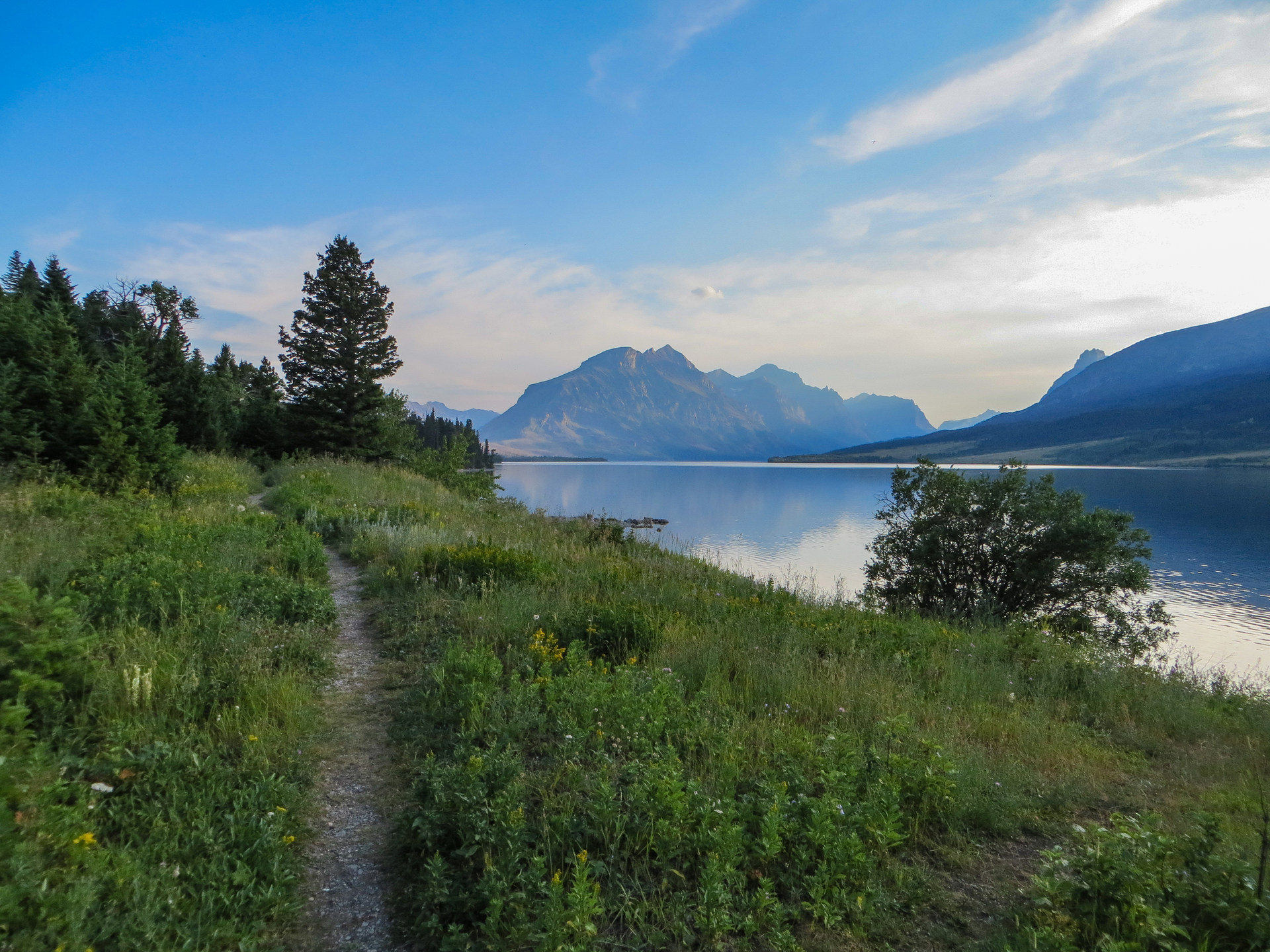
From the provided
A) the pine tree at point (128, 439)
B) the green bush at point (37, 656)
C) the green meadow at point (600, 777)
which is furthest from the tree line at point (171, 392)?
the green bush at point (37, 656)

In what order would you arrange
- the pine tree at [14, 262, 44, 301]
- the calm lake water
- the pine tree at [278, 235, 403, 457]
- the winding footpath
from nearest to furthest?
the winding footpath, the calm lake water, the pine tree at [278, 235, 403, 457], the pine tree at [14, 262, 44, 301]

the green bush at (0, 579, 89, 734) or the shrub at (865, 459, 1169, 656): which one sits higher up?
the green bush at (0, 579, 89, 734)

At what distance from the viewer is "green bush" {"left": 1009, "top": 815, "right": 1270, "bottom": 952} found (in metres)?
2.57

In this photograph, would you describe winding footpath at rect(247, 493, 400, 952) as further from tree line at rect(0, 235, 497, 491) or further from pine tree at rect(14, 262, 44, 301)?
pine tree at rect(14, 262, 44, 301)

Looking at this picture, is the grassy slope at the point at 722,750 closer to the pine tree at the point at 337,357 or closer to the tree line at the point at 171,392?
the tree line at the point at 171,392

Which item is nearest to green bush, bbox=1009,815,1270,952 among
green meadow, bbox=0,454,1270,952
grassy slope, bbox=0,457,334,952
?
green meadow, bbox=0,454,1270,952

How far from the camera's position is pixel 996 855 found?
3.63m

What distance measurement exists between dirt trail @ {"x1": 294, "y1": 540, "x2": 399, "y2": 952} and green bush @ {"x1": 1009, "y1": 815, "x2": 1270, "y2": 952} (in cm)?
317

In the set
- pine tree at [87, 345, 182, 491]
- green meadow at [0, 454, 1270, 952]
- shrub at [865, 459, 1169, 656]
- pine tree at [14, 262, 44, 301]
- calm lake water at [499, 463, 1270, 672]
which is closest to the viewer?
green meadow at [0, 454, 1270, 952]

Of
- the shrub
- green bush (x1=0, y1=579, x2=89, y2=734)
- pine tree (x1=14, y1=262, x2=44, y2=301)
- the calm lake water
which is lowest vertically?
the calm lake water

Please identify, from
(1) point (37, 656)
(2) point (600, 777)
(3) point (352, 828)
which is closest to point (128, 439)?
(1) point (37, 656)

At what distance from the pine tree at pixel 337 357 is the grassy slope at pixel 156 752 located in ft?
76.8

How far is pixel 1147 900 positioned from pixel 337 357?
32.3 m

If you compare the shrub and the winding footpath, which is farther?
the shrub
